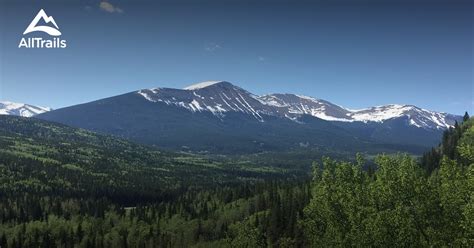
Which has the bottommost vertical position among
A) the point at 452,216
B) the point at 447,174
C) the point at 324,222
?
the point at 324,222

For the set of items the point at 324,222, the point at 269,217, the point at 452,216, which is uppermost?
the point at 452,216

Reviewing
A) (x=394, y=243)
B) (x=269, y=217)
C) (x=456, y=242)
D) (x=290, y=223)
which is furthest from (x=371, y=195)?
(x=269, y=217)

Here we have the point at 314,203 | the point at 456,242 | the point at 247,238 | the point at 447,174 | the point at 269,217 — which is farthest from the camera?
the point at 269,217

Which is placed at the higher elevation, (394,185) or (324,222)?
(394,185)

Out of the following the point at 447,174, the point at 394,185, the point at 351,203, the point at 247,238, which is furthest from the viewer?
the point at 247,238

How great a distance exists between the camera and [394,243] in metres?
70.4

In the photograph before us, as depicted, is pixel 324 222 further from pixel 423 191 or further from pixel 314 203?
pixel 423 191

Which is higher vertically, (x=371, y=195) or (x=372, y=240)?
(x=371, y=195)

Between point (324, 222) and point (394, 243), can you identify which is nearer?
point (394, 243)

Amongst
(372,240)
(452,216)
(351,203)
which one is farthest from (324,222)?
(452,216)

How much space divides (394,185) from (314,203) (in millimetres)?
26663

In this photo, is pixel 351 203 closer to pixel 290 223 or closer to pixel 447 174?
pixel 447 174

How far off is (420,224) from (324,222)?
2859 centimetres

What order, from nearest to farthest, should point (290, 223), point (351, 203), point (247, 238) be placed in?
point (351, 203), point (247, 238), point (290, 223)
